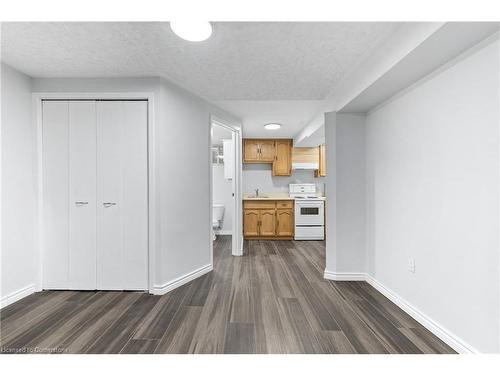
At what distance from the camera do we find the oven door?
5.29 meters

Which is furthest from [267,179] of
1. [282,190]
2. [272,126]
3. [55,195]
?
[55,195]

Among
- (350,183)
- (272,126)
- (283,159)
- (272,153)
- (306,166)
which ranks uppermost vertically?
(272,126)

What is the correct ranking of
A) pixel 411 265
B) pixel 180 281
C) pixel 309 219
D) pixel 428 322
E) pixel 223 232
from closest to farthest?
pixel 428 322 → pixel 411 265 → pixel 180 281 → pixel 309 219 → pixel 223 232

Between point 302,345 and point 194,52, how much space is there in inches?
94.2

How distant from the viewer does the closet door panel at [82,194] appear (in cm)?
265

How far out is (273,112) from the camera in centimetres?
383

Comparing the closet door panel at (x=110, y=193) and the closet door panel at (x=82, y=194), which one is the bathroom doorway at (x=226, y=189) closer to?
the closet door panel at (x=110, y=193)

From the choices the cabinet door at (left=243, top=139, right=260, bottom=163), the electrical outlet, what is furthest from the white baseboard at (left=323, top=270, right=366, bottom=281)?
the cabinet door at (left=243, top=139, right=260, bottom=163)

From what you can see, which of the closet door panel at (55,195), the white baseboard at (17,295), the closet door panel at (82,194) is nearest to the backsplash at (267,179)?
the closet door panel at (82,194)

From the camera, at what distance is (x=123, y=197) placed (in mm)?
2658

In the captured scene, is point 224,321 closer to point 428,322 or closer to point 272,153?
point 428,322

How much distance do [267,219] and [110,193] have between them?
3.33m

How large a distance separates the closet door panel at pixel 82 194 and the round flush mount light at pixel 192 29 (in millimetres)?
1420
